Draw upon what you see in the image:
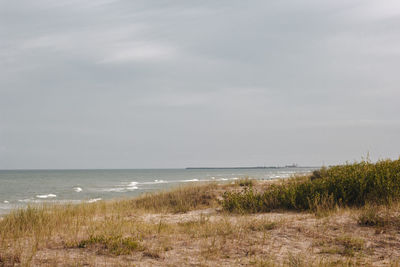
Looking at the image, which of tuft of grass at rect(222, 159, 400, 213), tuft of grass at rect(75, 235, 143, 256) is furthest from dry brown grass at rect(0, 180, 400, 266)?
tuft of grass at rect(222, 159, 400, 213)

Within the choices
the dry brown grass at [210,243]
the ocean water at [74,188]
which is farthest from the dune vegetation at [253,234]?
the ocean water at [74,188]

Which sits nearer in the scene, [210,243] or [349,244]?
[349,244]

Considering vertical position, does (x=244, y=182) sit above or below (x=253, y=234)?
above

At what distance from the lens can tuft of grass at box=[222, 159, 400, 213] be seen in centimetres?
1056

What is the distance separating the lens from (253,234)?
25.6 ft

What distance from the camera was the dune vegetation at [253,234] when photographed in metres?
6.33

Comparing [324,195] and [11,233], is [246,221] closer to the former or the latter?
[324,195]

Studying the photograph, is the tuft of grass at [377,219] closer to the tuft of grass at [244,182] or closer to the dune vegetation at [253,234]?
the dune vegetation at [253,234]

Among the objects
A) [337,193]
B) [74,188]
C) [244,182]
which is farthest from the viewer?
[74,188]

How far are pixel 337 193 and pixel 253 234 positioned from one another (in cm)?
467

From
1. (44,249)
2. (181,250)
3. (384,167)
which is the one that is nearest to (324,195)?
(384,167)

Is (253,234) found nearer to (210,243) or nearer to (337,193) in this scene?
(210,243)

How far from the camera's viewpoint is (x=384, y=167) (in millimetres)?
11547

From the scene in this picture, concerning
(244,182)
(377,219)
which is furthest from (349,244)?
(244,182)
